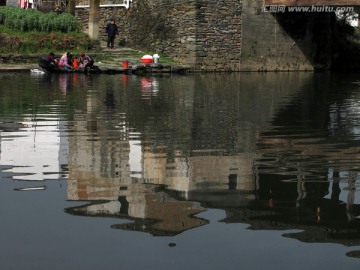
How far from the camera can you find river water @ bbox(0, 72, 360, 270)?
5.86 metres

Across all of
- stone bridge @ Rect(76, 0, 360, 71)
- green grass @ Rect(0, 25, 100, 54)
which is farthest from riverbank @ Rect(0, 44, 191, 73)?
stone bridge @ Rect(76, 0, 360, 71)

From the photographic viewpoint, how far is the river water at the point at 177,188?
5.86 m

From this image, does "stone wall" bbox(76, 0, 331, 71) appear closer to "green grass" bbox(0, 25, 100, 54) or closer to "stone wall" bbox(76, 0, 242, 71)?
"stone wall" bbox(76, 0, 242, 71)

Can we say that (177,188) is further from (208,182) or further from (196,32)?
(196,32)

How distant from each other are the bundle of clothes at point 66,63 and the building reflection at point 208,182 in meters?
17.0

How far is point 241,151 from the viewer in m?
10.6

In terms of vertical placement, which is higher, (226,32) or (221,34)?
(226,32)

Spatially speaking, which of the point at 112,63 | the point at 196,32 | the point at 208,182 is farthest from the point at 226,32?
the point at 208,182

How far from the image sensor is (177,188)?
8.09 meters

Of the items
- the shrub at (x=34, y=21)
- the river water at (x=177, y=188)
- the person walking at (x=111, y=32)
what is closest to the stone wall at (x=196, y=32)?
the person walking at (x=111, y=32)

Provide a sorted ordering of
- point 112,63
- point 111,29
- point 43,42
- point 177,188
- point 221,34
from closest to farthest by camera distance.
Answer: point 177,188 < point 112,63 < point 43,42 < point 111,29 < point 221,34

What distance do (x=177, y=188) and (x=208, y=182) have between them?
0.46 metres

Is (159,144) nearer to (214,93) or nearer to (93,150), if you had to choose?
(93,150)

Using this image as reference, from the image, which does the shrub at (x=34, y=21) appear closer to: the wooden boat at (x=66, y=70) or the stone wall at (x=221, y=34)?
the stone wall at (x=221, y=34)
